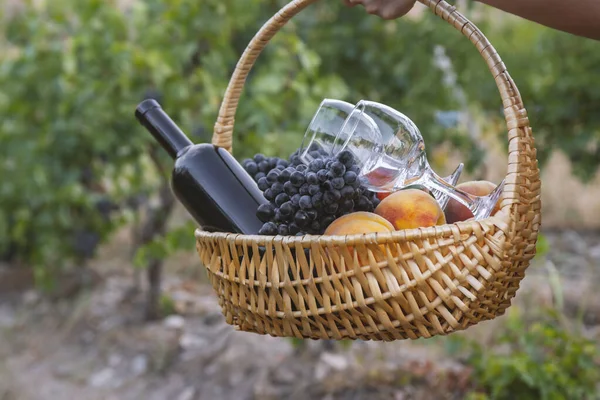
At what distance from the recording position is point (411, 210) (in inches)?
43.8

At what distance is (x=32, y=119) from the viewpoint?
3514mm

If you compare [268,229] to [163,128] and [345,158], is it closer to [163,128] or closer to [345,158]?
[345,158]

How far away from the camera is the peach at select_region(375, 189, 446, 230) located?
1101mm

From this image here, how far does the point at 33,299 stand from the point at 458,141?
238cm

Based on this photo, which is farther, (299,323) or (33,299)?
(33,299)

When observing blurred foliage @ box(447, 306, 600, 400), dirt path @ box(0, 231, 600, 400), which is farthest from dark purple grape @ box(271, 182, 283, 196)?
dirt path @ box(0, 231, 600, 400)

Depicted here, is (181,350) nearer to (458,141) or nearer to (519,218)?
(458,141)

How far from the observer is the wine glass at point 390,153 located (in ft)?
3.91

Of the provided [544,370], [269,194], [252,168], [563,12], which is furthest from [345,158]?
[544,370]

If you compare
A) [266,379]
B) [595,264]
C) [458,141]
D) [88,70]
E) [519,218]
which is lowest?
[595,264]

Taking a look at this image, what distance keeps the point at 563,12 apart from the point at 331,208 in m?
0.44

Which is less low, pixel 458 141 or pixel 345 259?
pixel 345 259

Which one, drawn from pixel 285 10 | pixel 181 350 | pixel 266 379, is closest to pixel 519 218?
pixel 285 10

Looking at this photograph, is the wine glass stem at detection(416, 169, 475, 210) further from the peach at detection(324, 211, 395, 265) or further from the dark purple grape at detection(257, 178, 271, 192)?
the dark purple grape at detection(257, 178, 271, 192)
